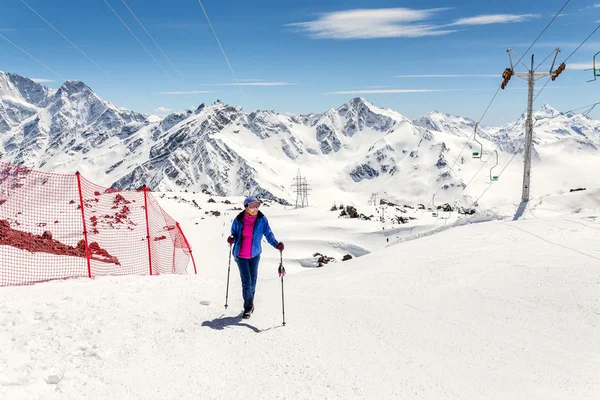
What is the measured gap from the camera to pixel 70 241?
18.4 m

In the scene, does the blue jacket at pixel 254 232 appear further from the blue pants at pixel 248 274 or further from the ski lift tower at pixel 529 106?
the ski lift tower at pixel 529 106

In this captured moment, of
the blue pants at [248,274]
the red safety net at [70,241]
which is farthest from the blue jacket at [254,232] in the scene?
the red safety net at [70,241]

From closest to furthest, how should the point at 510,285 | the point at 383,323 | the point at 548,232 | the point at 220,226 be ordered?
the point at 383,323 → the point at 510,285 → the point at 548,232 → the point at 220,226

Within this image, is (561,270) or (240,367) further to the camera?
(561,270)

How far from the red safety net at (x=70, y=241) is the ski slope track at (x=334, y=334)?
2746 mm

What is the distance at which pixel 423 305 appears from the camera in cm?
844

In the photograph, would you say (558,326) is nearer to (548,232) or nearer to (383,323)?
(383,323)

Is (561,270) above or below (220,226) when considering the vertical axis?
above

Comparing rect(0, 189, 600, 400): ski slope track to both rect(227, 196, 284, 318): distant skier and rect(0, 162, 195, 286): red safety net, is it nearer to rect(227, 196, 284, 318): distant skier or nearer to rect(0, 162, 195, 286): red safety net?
rect(227, 196, 284, 318): distant skier

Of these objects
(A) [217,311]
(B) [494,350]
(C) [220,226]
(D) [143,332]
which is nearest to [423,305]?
(B) [494,350]

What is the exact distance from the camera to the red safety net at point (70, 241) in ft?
37.2

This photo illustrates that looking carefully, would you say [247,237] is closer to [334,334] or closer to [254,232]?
[254,232]

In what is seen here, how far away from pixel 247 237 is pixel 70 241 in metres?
14.4

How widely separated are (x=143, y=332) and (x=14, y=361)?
1.79m
